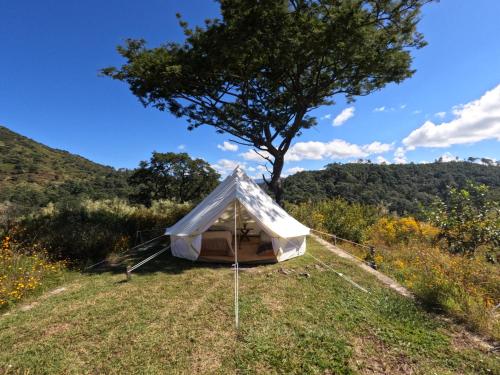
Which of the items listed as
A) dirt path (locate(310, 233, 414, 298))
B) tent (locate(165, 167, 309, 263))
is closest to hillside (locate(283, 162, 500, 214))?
dirt path (locate(310, 233, 414, 298))

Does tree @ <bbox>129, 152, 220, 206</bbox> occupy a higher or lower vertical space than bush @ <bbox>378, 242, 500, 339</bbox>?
higher

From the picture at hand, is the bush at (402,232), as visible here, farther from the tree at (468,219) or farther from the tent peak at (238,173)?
the tent peak at (238,173)

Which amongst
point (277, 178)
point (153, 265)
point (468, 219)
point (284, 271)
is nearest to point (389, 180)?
point (468, 219)

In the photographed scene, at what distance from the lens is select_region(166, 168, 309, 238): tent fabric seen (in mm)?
6109

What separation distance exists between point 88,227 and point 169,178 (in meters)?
15.7

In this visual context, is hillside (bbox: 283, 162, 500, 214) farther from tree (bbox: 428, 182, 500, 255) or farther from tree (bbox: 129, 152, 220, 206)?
tree (bbox: 428, 182, 500, 255)

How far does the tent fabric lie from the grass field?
5.08ft

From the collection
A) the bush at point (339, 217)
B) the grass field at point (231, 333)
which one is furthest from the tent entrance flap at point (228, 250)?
the bush at point (339, 217)

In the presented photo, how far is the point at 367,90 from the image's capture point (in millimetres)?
8648

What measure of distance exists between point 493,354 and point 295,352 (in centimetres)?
204

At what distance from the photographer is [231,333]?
3.19 meters

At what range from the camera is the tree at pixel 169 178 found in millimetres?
22078

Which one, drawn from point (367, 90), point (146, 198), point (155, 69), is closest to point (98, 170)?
point (146, 198)

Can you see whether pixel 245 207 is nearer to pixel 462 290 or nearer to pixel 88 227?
pixel 462 290
